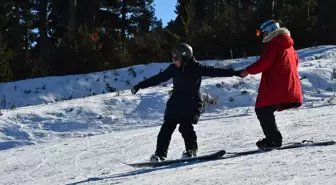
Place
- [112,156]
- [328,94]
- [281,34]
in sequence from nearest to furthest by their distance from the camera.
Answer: [281,34], [112,156], [328,94]

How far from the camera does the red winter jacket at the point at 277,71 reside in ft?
20.7

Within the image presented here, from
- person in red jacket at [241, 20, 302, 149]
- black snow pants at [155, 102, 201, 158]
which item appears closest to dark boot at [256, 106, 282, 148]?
person in red jacket at [241, 20, 302, 149]

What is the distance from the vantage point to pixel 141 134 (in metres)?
9.05

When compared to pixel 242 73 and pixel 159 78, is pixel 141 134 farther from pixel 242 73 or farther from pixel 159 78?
pixel 242 73

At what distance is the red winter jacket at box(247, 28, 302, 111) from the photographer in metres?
6.30

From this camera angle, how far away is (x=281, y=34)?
639 centimetres

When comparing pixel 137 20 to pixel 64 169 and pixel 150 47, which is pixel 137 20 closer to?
pixel 150 47

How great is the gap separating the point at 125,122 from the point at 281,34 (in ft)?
15.7

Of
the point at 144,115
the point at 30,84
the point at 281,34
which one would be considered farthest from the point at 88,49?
the point at 281,34

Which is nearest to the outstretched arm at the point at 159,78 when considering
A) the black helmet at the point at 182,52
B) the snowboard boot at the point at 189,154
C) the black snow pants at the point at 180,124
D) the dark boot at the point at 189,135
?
the black helmet at the point at 182,52

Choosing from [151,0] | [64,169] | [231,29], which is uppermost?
[151,0]

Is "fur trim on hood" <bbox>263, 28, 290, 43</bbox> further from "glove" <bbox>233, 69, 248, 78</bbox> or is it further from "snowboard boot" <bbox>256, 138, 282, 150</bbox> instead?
"snowboard boot" <bbox>256, 138, 282, 150</bbox>

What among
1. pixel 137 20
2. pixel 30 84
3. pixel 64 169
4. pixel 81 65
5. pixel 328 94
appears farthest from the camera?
pixel 137 20

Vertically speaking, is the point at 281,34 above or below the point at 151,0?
below
